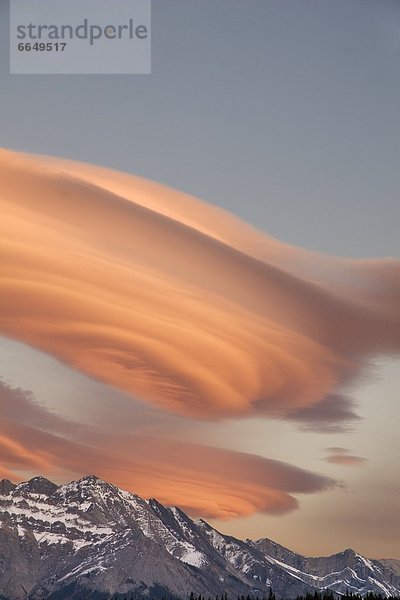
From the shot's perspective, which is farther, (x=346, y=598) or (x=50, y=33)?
(x=346, y=598)

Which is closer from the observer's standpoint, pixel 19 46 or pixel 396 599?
pixel 19 46

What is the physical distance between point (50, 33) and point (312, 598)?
217 feet

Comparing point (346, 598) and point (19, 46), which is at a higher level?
point (19, 46)

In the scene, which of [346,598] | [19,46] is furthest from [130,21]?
[346,598]

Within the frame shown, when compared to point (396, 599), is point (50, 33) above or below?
above

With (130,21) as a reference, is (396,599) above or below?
below

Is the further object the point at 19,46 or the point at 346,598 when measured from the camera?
the point at 346,598

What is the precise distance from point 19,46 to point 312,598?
215 ft

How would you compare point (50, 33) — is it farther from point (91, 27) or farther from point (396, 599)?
point (396, 599)

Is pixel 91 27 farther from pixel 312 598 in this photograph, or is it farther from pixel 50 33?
pixel 312 598

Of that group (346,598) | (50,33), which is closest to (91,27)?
(50,33)

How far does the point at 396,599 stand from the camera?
90000 mm

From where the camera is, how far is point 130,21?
37281mm

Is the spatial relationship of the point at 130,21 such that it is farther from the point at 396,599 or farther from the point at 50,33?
the point at 396,599
